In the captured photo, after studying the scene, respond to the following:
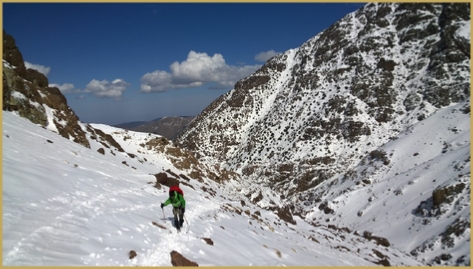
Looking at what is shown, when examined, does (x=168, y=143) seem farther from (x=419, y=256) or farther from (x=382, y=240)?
(x=419, y=256)

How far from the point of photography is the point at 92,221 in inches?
409

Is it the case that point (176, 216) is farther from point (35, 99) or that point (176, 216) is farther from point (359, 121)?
point (359, 121)

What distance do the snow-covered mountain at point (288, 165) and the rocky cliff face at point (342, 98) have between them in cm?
49

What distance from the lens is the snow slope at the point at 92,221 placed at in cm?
820

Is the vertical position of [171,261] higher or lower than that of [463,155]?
lower

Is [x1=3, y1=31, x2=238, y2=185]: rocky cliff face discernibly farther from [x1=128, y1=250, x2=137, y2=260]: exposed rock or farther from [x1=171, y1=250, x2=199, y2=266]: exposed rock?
[x1=171, y1=250, x2=199, y2=266]: exposed rock

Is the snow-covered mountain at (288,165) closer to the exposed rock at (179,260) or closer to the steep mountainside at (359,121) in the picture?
the exposed rock at (179,260)

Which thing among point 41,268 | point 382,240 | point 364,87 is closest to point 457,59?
point 364,87

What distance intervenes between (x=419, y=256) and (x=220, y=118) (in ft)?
291

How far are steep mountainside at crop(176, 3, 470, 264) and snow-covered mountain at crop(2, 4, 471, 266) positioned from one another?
0.39m

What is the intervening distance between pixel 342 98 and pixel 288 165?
30206 millimetres

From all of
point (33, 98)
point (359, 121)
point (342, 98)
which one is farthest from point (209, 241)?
point (342, 98)

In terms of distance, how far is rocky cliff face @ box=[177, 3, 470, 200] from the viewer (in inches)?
2977

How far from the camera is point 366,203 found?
4953 cm
